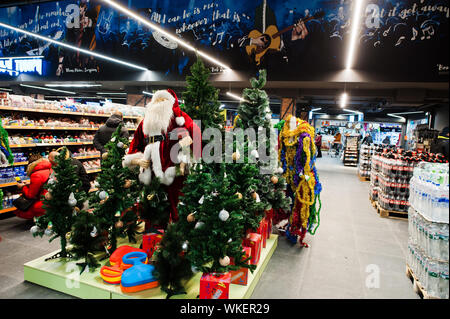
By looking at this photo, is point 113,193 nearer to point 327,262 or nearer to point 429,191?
point 327,262

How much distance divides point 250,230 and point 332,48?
691cm

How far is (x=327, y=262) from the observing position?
3408mm

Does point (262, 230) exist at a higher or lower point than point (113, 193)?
lower

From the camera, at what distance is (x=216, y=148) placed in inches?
105

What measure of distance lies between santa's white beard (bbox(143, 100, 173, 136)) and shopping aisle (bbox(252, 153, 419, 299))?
1.98 metres

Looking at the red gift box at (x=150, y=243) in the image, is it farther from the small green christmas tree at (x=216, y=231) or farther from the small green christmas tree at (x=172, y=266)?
the small green christmas tree at (x=216, y=231)

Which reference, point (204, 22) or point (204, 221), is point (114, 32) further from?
point (204, 221)

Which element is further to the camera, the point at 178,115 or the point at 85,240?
the point at 178,115

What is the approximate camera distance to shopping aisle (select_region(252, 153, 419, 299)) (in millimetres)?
2748

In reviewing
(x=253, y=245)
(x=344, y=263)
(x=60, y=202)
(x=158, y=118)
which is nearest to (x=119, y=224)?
(x=60, y=202)

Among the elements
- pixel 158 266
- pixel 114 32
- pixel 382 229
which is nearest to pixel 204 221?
pixel 158 266

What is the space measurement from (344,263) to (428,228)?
123 cm

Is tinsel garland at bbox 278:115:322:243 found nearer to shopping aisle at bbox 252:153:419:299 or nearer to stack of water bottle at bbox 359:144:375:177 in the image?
shopping aisle at bbox 252:153:419:299

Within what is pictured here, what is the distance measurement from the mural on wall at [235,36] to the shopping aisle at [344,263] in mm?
4051
